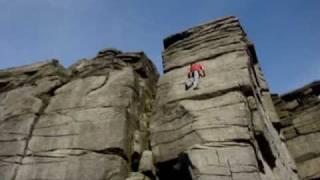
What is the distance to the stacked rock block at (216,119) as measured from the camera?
854cm

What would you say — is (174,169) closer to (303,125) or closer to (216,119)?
(216,119)

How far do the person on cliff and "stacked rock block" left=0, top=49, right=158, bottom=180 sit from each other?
1762 millimetres

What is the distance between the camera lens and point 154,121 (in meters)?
11.0

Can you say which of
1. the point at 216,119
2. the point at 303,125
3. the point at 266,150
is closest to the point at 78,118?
the point at 216,119

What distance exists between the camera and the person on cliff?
11.3m

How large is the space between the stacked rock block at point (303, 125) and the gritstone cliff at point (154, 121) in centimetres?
4

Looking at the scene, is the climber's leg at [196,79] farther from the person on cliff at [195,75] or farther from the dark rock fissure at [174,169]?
the dark rock fissure at [174,169]

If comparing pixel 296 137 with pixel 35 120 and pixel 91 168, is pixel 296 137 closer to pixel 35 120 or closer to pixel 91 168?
pixel 91 168

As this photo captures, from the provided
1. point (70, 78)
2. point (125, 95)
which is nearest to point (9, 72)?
point (70, 78)

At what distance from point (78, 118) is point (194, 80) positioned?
399 centimetres

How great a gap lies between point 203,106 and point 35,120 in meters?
5.50

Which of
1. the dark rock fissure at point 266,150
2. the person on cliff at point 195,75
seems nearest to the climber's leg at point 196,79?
the person on cliff at point 195,75

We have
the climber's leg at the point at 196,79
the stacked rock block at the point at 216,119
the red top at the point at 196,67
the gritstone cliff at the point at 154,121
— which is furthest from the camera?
the red top at the point at 196,67

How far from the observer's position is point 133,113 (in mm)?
A: 11008
